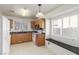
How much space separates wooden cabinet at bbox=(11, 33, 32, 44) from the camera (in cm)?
612

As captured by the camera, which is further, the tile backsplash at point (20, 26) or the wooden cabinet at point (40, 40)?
the tile backsplash at point (20, 26)

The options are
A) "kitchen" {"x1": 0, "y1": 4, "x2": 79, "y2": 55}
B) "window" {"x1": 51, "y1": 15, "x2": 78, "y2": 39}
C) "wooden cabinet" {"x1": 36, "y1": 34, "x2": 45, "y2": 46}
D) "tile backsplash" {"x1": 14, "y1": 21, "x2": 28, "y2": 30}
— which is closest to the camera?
"kitchen" {"x1": 0, "y1": 4, "x2": 79, "y2": 55}

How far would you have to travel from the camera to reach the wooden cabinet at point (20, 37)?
6117mm

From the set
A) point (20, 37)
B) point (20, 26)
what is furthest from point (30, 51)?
point (20, 26)

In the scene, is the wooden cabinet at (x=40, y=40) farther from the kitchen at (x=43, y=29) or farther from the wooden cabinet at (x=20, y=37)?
the wooden cabinet at (x=20, y=37)

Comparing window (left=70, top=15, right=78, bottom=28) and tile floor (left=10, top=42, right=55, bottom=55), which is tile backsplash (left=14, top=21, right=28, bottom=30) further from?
window (left=70, top=15, right=78, bottom=28)

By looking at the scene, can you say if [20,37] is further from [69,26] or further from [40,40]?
[69,26]

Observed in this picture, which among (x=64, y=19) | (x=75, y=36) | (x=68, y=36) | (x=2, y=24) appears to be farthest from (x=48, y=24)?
(x=2, y=24)

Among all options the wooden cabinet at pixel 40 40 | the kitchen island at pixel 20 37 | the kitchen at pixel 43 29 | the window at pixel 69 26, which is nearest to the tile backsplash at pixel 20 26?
the kitchen at pixel 43 29

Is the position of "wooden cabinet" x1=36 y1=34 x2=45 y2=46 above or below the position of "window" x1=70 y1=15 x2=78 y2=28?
below

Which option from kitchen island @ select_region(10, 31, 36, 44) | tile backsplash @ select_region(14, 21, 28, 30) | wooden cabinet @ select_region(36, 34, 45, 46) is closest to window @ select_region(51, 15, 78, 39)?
wooden cabinet @ select_region(36, 34, 45, 46)

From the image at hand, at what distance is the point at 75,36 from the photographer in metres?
3.17
